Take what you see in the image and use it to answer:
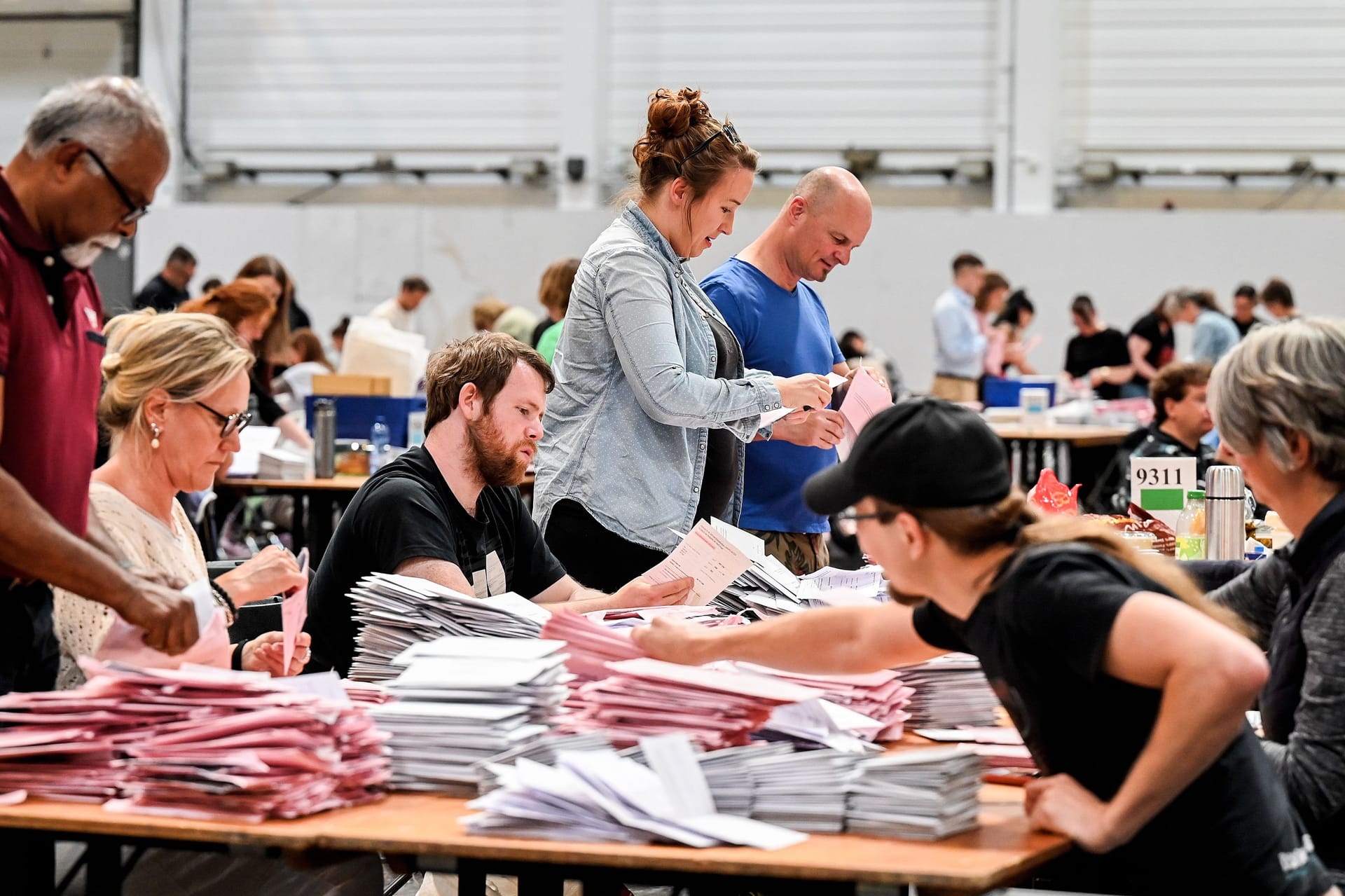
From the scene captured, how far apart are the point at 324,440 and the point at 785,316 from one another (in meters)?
2.89

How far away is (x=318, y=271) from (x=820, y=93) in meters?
4.29

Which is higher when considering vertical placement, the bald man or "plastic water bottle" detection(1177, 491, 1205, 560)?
the bald man

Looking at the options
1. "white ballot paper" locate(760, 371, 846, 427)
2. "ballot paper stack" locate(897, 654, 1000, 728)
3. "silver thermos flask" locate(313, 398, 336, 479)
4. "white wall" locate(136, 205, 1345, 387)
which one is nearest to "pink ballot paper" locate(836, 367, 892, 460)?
"white ballot paper" locate(760, 371, 846, 427)

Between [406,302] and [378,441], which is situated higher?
[406,302]

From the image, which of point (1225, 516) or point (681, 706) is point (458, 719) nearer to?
point (681, 706)

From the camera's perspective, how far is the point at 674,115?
3.04 m

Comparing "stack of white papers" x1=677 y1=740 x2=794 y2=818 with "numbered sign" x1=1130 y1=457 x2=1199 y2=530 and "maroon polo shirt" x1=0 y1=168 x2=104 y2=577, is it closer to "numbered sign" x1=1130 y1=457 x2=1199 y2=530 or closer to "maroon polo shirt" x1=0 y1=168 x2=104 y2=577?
"maroon polo shirt" x1=0 y1=168 x2=104 y2=577

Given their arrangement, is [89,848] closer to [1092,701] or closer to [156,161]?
[156,161]

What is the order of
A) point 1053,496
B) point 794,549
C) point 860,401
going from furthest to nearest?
point 794,549 → point 1053,496 → point 860,401

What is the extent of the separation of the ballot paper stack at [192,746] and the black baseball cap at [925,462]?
61 centimetres

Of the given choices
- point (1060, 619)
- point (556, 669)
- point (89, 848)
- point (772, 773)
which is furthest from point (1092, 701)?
point (89, 848)

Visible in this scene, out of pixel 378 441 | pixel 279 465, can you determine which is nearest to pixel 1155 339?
pixel 378 441

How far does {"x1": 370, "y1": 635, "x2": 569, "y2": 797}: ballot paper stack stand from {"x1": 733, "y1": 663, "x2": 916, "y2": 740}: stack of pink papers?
1.23 feet

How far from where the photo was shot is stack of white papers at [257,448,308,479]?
19.1ft
